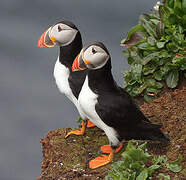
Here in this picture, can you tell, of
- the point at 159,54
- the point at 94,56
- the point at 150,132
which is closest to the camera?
the point at 94,56

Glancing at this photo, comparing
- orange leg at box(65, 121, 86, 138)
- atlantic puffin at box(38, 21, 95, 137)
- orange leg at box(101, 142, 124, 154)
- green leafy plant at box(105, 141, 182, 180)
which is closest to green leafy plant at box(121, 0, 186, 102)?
orange leg at box(65, 121, 86, 138)

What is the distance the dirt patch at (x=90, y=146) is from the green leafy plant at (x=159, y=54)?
0.52 meters

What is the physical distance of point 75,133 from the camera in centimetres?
603

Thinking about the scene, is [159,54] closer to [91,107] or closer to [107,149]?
[107,149]

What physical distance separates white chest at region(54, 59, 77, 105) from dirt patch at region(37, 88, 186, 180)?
569mm

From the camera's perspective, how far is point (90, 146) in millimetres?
5828

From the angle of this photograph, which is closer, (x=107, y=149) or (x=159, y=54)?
(x=107, y=149)

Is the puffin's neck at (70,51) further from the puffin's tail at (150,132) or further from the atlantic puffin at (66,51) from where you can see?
the puffin's tail at (150,132)

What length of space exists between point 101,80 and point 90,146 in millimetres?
1095

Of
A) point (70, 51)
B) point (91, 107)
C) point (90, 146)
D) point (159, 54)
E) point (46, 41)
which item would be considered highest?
point (46, 41)

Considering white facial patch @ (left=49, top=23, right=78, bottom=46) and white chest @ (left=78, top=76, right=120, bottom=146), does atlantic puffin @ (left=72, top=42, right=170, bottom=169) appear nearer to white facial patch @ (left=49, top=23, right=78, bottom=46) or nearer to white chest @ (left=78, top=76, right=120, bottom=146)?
white chest @ (left=78, top=76, right=120, bottom=146)

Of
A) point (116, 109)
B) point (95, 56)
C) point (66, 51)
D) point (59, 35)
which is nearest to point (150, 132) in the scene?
point (116, 109)

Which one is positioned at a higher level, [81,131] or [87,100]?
[87,100]

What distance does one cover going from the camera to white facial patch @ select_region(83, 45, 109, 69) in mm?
4934
